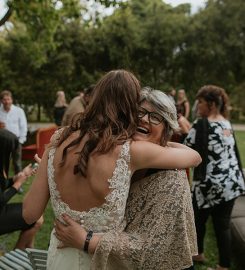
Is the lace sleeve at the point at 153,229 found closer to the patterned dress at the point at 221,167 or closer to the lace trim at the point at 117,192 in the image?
the lace trim at the point at 117,192

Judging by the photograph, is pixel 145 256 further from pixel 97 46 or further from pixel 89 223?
pixel 97 46

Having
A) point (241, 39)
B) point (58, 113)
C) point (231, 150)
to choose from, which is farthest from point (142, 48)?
point (231, 150)

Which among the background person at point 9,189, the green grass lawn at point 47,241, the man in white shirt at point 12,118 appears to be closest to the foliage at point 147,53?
the man in white shirt at point 12,118

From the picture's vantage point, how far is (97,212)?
1.98 metres

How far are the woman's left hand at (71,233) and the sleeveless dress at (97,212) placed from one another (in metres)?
0.02

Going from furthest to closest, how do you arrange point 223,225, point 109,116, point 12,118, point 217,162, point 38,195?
point 12,118
point 223,225
point 217,162
point 38,195
point 109,116

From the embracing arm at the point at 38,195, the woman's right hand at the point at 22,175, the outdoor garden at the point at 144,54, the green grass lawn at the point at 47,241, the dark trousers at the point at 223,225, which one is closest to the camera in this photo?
the embracing arm at the point at 38,195

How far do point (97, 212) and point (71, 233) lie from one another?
172 millimetres

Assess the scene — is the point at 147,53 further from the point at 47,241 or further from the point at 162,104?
the point at 162,104

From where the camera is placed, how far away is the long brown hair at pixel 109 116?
192 centimetres

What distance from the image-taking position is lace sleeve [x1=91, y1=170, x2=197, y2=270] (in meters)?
1.96

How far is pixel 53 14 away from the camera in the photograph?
11945 mm

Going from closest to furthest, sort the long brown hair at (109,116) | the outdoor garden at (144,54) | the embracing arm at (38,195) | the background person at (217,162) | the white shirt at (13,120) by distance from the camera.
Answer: the long brown hair at (109,116) → the embracing arm at (38,195) → the background person at (217,162) → the white shirt at (13,120) → the outdoor garden at (144,54)

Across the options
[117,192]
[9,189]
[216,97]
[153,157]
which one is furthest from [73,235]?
[216,97]
